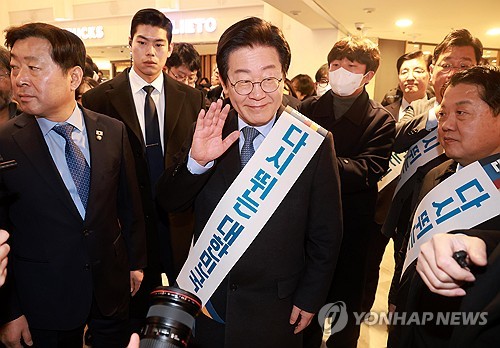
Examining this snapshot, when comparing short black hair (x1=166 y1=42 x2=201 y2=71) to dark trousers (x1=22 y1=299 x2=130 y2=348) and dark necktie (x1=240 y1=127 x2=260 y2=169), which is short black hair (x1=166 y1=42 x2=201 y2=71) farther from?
dark trousers (x1=22 y1=299 x2=130 y2=348)

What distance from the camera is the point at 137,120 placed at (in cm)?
189

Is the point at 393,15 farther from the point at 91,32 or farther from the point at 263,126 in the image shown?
the point at 91,32

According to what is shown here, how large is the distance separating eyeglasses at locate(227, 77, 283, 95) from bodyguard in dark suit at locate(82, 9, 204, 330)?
2.77ft

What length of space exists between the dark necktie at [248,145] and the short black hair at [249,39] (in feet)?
0.67

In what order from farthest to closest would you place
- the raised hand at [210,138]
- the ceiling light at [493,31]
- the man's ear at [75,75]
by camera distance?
1. the ceiling light at [493,31]
2. the man's ear at [75,75]
3. the raised hand at [210,138]

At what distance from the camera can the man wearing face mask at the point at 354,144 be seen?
1815mm

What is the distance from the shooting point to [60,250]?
1295 mm

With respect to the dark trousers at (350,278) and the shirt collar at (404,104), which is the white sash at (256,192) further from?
the shirt collar at (404,104)

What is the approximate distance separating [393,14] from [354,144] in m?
6.12

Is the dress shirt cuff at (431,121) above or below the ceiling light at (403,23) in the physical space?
below

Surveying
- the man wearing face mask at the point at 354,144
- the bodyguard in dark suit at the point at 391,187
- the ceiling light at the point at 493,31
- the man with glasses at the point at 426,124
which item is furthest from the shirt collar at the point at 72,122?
the ceiling light at the point at 493,31

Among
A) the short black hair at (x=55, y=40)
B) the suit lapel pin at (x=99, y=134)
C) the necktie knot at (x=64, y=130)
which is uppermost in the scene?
the short black hair at (x=55, y=40)

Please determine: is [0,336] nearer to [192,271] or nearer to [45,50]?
[192,271]

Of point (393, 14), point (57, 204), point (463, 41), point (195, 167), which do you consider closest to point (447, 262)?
point (195, 167)
